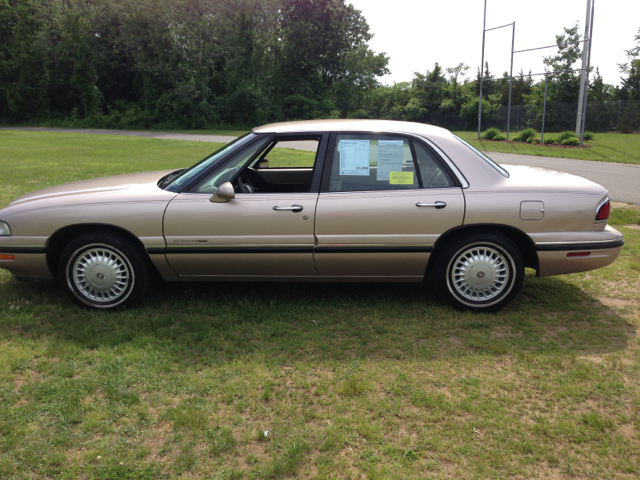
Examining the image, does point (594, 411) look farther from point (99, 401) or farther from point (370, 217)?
point (99, 401)

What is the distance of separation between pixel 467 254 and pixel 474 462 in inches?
77.3

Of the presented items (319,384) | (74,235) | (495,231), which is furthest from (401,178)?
(74,235)

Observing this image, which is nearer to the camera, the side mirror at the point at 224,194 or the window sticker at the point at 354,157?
the side mirror at the point at 224,194

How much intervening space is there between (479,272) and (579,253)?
789 mm

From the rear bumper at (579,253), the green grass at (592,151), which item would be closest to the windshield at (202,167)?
the rear bumper at (579,253)

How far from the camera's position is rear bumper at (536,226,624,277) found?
3.97m

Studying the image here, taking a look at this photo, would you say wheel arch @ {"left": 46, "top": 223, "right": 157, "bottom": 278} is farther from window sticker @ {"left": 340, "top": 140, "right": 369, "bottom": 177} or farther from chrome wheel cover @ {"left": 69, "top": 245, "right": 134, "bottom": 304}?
window sticker @ {"left": 340, "top": 140, "right": 369, "bottom": 177}

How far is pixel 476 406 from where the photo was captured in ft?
9.57

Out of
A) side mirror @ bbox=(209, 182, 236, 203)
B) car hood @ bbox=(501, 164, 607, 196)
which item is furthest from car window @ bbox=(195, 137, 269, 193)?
car hood @ bbox=(501, 164, 607, 196)

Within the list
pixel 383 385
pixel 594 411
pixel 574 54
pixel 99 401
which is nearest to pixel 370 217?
pixel 383 385

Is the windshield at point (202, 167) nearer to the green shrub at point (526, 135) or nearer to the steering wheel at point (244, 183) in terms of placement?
the steering wheel at point (244, 183)

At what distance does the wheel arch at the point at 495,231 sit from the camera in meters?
4.00

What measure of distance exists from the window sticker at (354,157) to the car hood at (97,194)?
4.68 ft

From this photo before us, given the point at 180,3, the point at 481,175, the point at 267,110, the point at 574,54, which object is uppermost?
the point at 180,3
